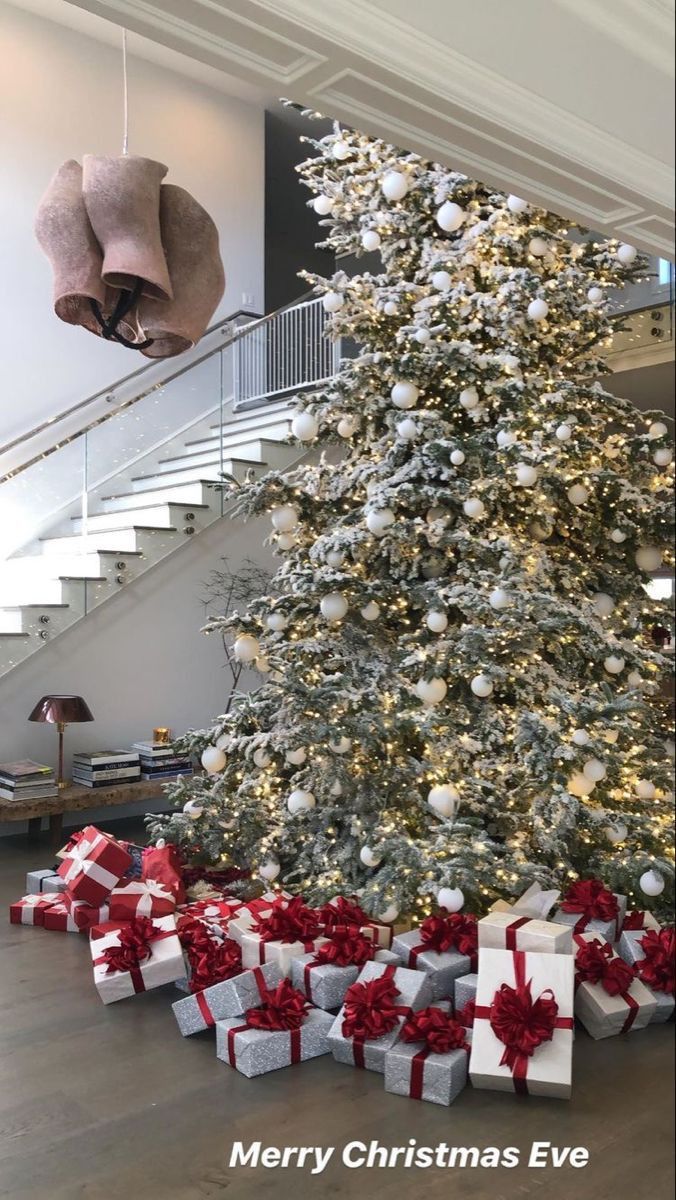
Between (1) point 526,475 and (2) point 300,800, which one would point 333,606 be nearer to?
(2) point 300,800

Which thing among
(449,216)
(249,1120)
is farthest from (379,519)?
(249,1120)

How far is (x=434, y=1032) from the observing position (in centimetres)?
277

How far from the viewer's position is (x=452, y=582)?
4156 millimetres

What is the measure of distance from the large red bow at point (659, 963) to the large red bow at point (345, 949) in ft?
2.94

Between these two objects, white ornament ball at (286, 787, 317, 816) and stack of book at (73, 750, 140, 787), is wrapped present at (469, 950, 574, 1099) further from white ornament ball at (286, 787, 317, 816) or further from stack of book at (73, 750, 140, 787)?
stack of book at (73, 750, 140, 787)

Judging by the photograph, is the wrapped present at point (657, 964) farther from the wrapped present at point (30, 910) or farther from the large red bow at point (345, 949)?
the wrapped present at point (30, 910)

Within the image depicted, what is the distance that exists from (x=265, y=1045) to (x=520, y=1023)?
2.46ft

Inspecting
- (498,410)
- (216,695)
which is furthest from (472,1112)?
(216,695)

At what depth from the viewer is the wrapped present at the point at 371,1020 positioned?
2855 mm

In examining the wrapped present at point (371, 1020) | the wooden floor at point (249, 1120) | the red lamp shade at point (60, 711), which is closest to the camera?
the wooden floor at point (249, 1120)

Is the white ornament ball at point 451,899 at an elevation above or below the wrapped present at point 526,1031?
above

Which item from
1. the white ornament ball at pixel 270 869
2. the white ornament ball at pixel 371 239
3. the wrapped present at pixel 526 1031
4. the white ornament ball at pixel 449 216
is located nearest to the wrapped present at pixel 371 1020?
the wrapped present at pixel 526 1031

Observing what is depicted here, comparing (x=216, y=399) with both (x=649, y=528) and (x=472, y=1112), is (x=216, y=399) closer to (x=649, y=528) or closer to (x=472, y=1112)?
(x=649, y=528)

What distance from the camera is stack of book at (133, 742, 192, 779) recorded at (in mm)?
6441
